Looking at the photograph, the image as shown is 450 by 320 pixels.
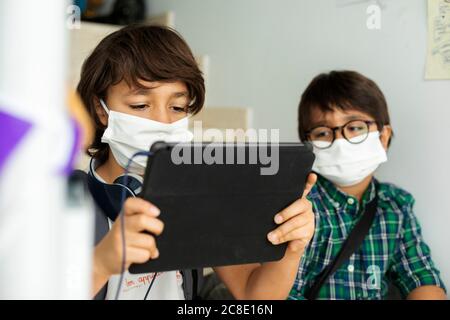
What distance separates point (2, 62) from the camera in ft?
1.31

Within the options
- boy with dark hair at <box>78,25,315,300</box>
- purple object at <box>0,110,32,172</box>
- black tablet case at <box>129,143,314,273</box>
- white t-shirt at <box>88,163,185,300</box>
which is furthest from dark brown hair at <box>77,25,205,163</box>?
purple object at <box>0,110,32,172</box>

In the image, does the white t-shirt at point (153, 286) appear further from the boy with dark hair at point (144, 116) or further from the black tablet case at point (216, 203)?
the black tablet case at point (216, 203)

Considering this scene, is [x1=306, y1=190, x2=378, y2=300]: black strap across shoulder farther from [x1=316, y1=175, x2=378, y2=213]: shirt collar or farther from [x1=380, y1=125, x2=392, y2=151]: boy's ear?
[x1=380, y1=125, x2=392, y2=151]: boy's ear

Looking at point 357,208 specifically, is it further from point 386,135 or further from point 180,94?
point 180,94

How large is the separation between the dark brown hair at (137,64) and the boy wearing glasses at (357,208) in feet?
1.31

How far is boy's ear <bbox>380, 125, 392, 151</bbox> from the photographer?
1367mm

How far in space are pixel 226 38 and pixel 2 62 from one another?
5.35 ft

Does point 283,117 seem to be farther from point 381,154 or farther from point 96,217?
point 96,217

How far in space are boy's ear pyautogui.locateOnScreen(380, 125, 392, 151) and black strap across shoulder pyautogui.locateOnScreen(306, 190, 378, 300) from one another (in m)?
0.18

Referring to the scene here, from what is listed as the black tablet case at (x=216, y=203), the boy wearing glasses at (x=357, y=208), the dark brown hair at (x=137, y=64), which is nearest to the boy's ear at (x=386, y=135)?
the boy wearing glasses at (x=357, y=208)

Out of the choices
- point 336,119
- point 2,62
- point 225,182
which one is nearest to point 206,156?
point 225,182

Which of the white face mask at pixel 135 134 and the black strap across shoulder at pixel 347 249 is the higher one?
the white face mask at pixel 135 134

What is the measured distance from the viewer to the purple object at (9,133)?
1.28 ft

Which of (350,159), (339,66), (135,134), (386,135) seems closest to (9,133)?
(135,134)
